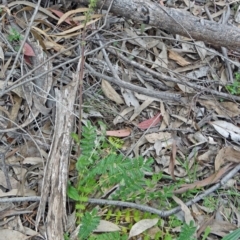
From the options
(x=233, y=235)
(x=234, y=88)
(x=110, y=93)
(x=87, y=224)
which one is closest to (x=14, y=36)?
(x=110, y=93)

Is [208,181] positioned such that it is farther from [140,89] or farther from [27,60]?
[27,60]

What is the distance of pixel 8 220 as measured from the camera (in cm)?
193

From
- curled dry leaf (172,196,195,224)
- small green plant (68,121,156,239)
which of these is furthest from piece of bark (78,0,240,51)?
curled dry leaf (172,196,195,224)

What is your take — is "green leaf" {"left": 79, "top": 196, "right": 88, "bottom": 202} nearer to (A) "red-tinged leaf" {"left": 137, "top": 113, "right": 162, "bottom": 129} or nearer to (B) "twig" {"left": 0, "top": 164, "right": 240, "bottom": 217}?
(B) "twig" {"left": 0, "top": 164, "right": 240, "bottom": 217}

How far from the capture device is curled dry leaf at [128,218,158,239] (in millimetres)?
1988

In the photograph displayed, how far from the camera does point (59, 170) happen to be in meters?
1.96

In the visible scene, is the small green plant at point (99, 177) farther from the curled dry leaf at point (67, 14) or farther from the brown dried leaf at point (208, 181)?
the curled dry leaf at point (67, 14)

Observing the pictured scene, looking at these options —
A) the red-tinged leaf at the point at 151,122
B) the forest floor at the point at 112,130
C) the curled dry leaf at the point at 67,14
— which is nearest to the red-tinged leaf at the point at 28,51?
the forest floor at the point at 112,130

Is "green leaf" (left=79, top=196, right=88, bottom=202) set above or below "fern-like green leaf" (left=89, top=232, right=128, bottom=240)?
above

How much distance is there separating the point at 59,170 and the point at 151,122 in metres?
0.55

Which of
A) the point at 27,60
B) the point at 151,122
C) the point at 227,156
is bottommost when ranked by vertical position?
the point at 227,156

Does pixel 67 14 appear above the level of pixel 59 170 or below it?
above

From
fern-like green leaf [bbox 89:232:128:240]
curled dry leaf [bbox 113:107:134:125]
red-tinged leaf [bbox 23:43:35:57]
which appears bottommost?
fern-like green leaf [bbox 89:232:128:240]

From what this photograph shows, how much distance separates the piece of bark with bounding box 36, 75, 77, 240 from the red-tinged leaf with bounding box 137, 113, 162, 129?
36cm
